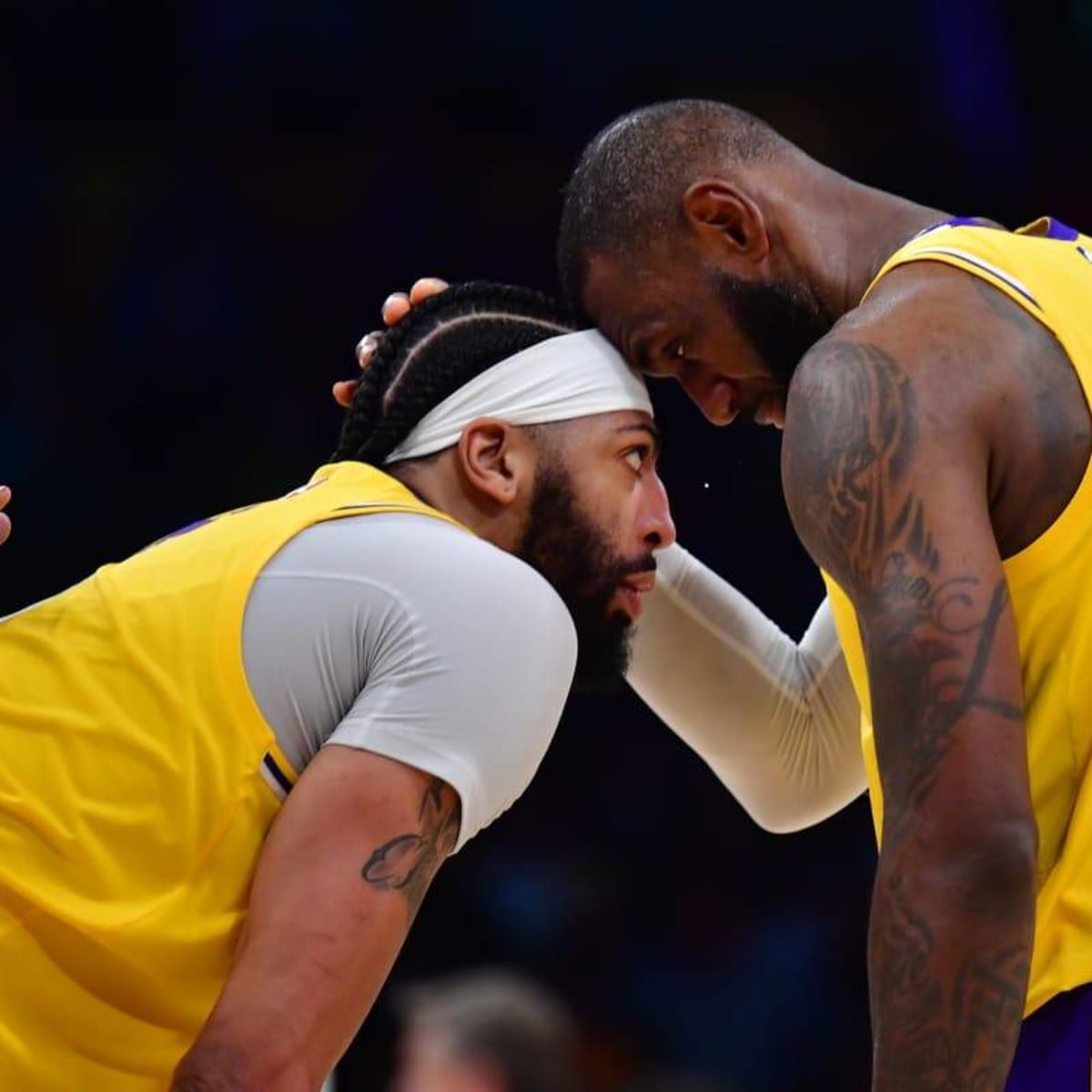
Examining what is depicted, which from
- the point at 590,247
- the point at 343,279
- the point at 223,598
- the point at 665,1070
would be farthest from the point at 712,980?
the point at 223,598

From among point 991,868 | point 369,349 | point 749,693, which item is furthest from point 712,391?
point 991,868

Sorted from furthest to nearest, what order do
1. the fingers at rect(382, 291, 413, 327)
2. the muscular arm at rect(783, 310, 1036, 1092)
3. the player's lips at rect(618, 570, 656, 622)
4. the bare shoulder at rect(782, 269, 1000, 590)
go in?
the fingers at rect(382, 291, 413, 327)
the player's lips at rect(618, 570, 656, 622)
the bare shoulder at rect(782, 269, 1000, 590)
the muscular arm at rect(783, 310, 1036, 1092)

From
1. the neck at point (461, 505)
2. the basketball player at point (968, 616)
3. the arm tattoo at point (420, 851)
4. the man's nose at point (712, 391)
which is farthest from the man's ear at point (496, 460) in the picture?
the arm tattoo at point (420, 851)

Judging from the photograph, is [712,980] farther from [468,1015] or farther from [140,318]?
[140,318]

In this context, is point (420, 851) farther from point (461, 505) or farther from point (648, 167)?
point (648, 167)

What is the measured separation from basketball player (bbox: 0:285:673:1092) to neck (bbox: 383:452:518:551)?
0.24 metres

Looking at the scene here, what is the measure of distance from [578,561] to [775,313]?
16.3 inches

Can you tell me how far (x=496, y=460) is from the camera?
249 cm

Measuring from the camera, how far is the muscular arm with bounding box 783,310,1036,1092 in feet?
5.71

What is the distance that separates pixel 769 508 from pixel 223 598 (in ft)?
9.28

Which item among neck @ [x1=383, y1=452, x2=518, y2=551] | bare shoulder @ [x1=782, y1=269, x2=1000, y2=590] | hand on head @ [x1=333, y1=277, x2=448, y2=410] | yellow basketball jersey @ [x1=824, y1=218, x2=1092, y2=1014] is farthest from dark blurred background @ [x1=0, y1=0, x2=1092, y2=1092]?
bare shoulder @ [x1=782, y1=269, x2=1000, y2=590]

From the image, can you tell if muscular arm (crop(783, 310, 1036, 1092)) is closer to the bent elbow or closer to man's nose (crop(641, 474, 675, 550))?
the bent elbow

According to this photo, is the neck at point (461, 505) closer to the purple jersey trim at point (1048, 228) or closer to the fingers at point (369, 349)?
the fingers at point (369, 349)

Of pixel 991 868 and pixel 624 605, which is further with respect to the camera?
pixel 624 605
